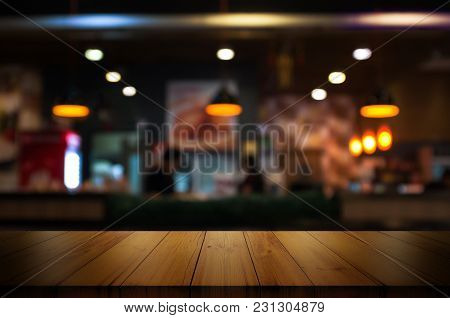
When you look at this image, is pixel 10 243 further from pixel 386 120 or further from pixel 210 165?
pixel 386 120

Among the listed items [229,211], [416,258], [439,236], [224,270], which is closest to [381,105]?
[229,211]

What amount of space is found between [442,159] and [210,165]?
172 inches

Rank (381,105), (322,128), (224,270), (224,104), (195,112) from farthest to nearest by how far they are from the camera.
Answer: (322,128) < (195,112) < (224,104) < (381,105) < (224,270)

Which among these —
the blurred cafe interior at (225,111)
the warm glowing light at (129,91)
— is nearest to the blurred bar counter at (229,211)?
the blurred cafe interior at (225,111)

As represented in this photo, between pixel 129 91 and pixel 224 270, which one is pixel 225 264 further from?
pixel 129 91

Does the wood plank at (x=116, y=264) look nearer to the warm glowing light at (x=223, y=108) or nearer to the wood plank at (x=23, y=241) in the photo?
the wood plank at (x=23, y=241)

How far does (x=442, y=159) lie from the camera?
7926 mm

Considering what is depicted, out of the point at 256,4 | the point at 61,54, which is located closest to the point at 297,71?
the point at 256,4

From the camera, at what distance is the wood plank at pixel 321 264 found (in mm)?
1156

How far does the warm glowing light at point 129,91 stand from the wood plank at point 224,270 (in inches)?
231

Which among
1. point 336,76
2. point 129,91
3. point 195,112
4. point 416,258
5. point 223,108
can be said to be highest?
point 129,91

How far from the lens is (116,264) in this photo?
4.41 feet

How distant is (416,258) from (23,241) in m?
1.53

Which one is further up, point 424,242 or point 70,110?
point 70,110
